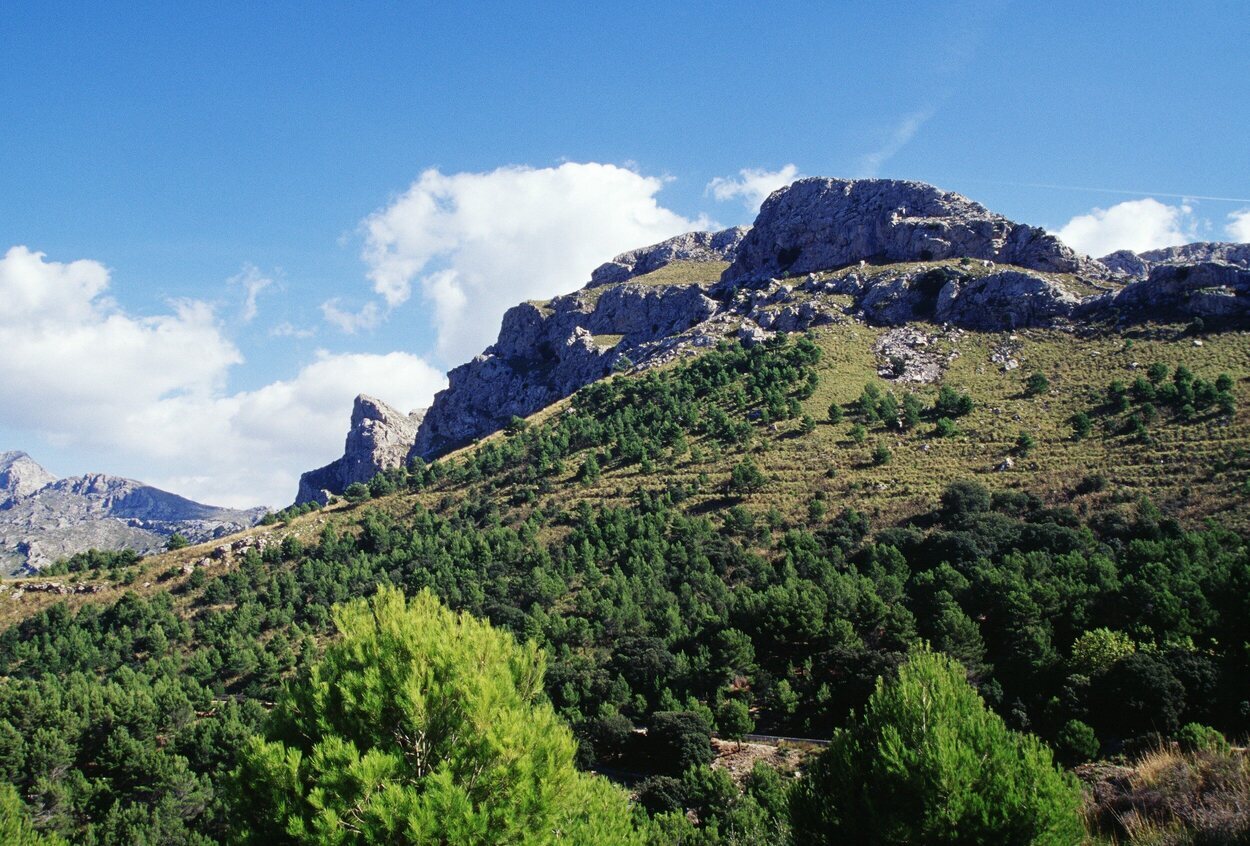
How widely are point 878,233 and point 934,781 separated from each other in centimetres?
13463

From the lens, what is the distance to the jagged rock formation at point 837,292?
92250 millimetres

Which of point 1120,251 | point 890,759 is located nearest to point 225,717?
point 890,759

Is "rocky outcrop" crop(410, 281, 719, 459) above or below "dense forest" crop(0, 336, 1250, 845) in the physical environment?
above

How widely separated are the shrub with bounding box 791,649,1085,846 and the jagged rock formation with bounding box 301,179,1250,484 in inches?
3310

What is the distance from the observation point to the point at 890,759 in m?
12.1

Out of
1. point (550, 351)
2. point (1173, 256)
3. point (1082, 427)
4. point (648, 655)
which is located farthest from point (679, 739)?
point (1173, 256)

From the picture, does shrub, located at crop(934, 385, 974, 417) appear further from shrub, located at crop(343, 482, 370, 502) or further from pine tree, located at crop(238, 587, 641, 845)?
shrub, located at crop(343, 482, 370, 502)

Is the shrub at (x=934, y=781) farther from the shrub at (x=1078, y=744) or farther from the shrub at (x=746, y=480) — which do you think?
the shrub at (x=746, y=480)

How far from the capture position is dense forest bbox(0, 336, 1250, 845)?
10.3 meters

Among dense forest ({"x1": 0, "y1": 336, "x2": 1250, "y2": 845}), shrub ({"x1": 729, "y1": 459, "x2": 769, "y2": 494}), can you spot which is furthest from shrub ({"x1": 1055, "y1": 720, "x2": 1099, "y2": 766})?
shrub ({"x1": 729, "y1": 459, "x2": 769, "y2": 494})

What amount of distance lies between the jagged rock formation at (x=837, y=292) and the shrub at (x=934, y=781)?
84.1 metres

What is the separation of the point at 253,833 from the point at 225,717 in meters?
44.6

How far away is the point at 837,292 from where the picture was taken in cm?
11900

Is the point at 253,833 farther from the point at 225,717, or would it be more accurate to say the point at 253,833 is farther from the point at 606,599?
the point at 606,599
